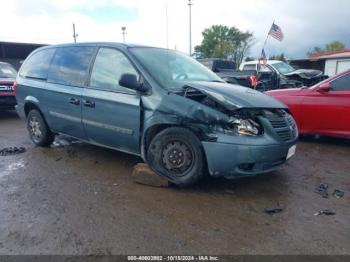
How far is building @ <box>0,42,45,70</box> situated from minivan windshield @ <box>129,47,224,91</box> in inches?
442

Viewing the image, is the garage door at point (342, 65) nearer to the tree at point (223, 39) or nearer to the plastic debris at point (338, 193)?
the plastic debris at point (338, 193)

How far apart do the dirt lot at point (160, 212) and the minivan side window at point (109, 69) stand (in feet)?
4.04

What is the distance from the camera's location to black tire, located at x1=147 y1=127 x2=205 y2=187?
3.93m

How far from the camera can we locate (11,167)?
5.19 m

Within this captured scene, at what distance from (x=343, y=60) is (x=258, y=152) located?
27.2m

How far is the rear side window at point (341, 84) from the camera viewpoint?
6.17 m

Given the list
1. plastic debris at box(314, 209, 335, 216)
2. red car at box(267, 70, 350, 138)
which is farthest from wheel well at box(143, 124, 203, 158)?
red car at box(267, 70, 350, 138)

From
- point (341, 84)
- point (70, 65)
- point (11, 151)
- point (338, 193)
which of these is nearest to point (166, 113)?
point (70, 65)

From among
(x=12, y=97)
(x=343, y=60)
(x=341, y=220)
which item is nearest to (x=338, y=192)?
(x=341, y=220)

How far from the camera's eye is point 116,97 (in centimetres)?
454

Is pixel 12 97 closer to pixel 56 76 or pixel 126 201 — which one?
pixel 56 76

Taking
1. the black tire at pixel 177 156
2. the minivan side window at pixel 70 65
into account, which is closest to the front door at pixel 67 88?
the minivan side window at pixel 70 65

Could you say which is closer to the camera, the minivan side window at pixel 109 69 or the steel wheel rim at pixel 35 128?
the minivan side window at pixel 109 69

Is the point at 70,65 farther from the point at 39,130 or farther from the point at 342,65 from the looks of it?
the point at 342,65
